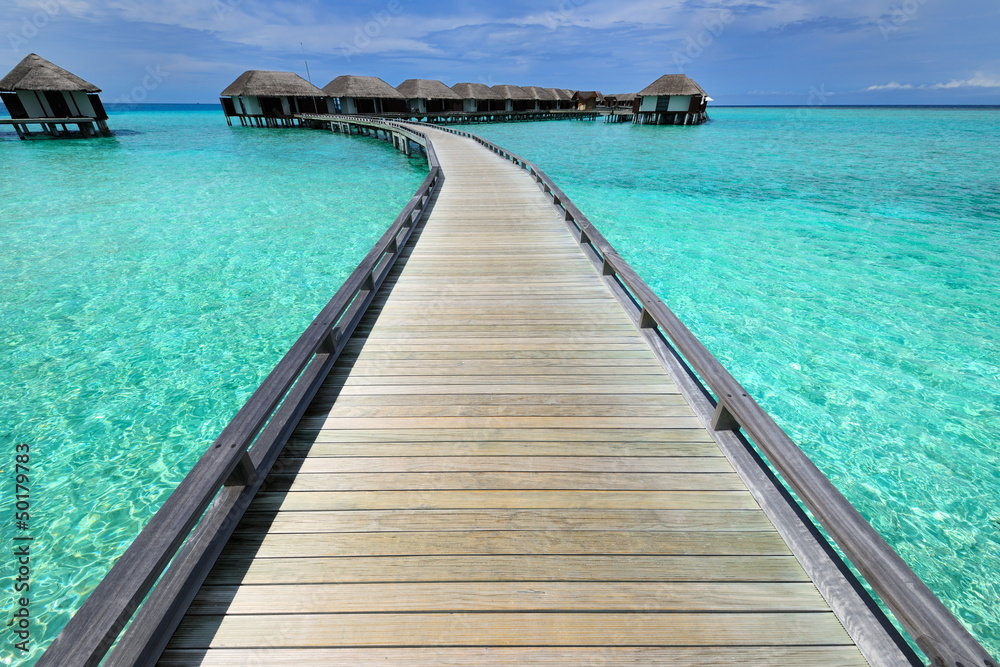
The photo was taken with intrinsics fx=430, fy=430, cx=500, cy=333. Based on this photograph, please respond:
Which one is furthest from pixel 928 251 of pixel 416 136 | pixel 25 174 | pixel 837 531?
pixel 25 174

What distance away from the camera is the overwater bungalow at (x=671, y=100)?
5453 centimetres

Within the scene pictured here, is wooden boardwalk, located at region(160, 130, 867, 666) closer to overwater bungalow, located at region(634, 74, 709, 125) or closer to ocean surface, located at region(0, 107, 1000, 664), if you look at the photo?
ocean surface, located at region(0, 107, 1000, 664)

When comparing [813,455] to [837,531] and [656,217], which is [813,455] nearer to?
[837,531]

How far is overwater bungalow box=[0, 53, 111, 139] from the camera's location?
3738cm

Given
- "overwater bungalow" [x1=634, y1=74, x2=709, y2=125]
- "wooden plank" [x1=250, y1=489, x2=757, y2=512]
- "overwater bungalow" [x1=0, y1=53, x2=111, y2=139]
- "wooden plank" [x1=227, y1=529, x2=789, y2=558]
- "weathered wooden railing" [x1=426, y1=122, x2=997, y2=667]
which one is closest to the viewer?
"weathered wooden railing" [x1=426, y1=122, x2=997, y2=667]

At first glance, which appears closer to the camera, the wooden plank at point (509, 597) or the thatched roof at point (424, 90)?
the wooden plank at point (509, 597)

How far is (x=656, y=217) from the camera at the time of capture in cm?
1616

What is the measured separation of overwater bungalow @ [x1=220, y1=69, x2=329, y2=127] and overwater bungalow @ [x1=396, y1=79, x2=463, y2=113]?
1109cm

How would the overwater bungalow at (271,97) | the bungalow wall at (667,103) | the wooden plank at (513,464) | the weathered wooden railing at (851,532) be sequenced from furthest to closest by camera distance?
the bungalow wall at (667,103)
the overwater bungalow at (271,97)
the wooden plank at (513,464)
the weathered wooden railing at (851,532)

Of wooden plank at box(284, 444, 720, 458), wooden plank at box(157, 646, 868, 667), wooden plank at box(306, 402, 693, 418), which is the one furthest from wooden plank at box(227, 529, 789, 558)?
wooden plank at box(306, 402, 693, 418)

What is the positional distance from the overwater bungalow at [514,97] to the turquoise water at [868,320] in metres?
55.3

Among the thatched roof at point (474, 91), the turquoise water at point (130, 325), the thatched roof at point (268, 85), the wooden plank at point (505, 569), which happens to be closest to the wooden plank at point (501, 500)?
the wooden plank at point (505, 569)

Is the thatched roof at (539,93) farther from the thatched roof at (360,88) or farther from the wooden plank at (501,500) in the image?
the wooden plank at (501,500)

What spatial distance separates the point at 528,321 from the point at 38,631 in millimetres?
5119
